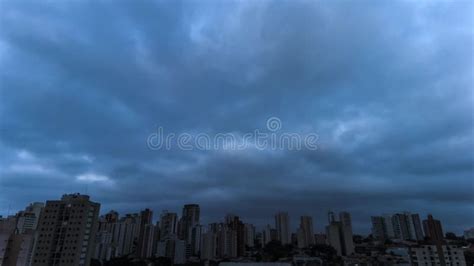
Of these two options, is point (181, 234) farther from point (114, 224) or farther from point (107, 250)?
point (107, 250)

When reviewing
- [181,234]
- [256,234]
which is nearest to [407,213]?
[256,234]

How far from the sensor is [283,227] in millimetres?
64500

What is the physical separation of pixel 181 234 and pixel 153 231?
9852mm

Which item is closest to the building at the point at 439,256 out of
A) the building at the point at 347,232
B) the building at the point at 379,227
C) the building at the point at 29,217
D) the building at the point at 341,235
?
the building at the point at 341,235

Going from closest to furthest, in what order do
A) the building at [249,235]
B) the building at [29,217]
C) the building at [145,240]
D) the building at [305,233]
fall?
1. the building at [29,217]
2. the building at [145,240]
3. the building at [305,233]
4. the building at [249,235]

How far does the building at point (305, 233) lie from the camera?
59881 mm

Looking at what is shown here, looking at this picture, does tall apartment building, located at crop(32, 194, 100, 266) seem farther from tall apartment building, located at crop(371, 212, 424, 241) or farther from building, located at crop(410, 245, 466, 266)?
tall apartment building, located at crop(371, 212, 424, 241)

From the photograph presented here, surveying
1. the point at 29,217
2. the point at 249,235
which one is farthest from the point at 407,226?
the point at 29,217

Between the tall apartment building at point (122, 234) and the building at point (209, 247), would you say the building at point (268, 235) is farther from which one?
the tall apartment building at point (122, 234)

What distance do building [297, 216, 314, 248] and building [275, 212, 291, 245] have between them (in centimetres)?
300

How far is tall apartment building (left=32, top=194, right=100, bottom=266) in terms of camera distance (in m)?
22.7

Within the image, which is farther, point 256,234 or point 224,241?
point 256,234

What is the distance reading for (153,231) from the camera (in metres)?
53.1

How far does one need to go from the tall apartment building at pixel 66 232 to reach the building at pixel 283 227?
152ft
